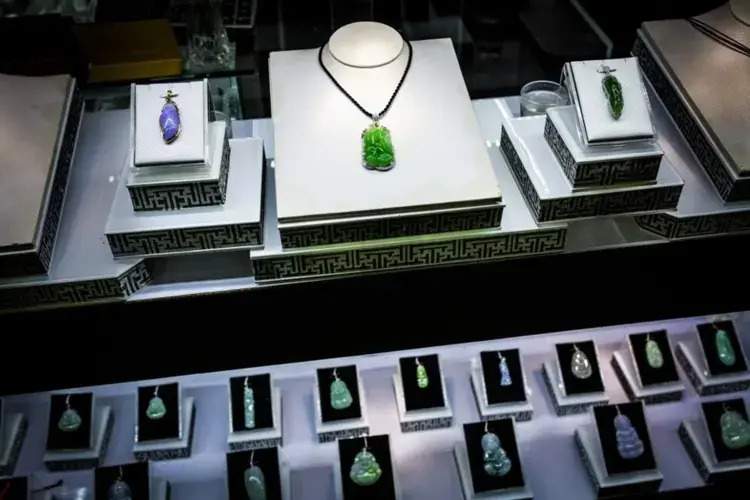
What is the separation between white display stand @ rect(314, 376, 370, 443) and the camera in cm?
174

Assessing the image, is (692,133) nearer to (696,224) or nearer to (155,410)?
(696,224)

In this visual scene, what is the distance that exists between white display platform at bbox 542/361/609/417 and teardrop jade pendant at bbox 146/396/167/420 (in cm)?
87

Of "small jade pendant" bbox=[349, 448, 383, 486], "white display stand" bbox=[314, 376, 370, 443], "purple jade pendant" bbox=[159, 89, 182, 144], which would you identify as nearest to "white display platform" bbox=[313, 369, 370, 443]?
"white display stand" bbox=[314, 376, 370, 443]

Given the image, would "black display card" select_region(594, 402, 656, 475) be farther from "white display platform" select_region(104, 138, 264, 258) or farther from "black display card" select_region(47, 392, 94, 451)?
"black display card" select_region(47, 392, 94, 451)

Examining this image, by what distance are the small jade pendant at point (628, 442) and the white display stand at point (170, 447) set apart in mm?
917

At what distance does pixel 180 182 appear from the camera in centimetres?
135

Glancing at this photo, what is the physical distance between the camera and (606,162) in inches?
54.7

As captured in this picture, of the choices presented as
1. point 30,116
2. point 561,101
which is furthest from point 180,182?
point 561,101

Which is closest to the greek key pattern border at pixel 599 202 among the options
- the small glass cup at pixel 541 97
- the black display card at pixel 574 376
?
the small glass cup at pixel 541 97

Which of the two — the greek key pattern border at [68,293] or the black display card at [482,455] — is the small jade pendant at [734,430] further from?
the greek key pattern border at [68,293]

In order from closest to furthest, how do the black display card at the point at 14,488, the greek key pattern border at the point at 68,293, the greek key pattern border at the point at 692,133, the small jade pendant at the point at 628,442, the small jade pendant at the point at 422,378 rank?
the greek key pattern border at the point at 68,293
the greek key pattern border at the point at 692,133
the black display card at the point at 14,488
the small jade pendant at the point at 628,442
the small jade pendant at the point at 422,378

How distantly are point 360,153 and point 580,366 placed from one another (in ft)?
2.47

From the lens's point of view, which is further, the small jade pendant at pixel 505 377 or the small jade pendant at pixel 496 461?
the small jade pendant at pixel 505 377

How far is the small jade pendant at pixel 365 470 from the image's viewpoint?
5.38 feet
